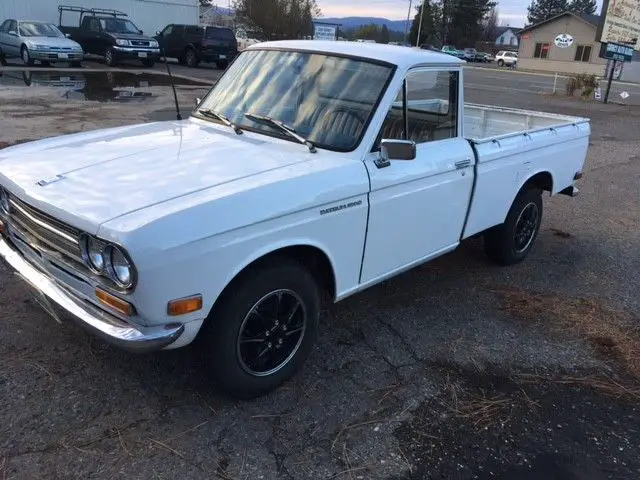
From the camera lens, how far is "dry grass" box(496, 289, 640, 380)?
402 centimetres

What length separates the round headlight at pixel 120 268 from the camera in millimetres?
2572

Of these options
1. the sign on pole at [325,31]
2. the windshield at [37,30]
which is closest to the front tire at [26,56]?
the windshield at [37,30]

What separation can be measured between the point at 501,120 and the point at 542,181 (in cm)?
117

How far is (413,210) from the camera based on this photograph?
3.79 m

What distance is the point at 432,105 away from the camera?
426 cm

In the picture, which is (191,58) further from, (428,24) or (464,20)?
(464,20)

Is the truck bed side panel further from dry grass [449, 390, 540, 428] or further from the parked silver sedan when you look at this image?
the parked silver sedan

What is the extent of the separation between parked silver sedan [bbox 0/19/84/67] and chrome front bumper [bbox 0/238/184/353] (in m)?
19.5

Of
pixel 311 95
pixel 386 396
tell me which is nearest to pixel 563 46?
pixel 311 95

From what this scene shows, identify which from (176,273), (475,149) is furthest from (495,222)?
(176,273)

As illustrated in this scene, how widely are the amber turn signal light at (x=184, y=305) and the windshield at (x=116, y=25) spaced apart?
2336cm

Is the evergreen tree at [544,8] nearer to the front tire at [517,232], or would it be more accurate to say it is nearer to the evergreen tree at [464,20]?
the evergreen tree at [464,20]

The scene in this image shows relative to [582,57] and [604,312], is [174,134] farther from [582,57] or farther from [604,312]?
[582,57]

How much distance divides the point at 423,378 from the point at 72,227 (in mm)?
2207
